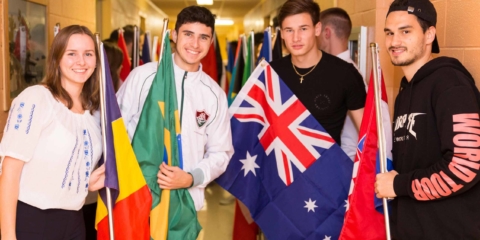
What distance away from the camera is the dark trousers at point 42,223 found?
6.43 ft

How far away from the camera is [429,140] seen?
190 centimetres

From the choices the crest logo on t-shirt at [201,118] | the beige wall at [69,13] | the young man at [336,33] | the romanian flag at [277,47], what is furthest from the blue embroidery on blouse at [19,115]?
the romanian flag at [277,47]

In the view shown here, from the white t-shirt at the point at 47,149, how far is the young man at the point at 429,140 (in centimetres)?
116

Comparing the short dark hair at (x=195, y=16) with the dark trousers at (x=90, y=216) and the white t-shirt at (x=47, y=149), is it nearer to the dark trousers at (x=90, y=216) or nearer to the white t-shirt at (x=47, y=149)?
the white t-shirt at (x=47, y=149)

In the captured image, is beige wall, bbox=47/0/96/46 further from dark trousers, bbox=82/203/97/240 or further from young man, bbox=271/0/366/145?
young man, bbox=271/0/366/145

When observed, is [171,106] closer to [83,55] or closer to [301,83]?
[83,55]

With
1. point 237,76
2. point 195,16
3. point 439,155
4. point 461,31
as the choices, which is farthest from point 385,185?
point 237,76

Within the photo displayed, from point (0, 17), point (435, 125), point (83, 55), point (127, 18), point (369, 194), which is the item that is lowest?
point (369, 194)

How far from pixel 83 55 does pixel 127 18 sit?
8.18 m

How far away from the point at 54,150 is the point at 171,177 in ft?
1.87

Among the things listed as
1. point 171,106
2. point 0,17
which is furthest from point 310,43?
point 0,17

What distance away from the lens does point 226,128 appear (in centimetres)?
266

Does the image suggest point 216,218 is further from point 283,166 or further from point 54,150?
point 54,150

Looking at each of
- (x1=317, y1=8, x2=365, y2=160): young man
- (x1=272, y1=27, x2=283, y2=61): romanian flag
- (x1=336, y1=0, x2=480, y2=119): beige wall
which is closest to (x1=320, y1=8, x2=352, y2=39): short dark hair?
(x1=317, y1=8, x2=365, y2=160): young man
